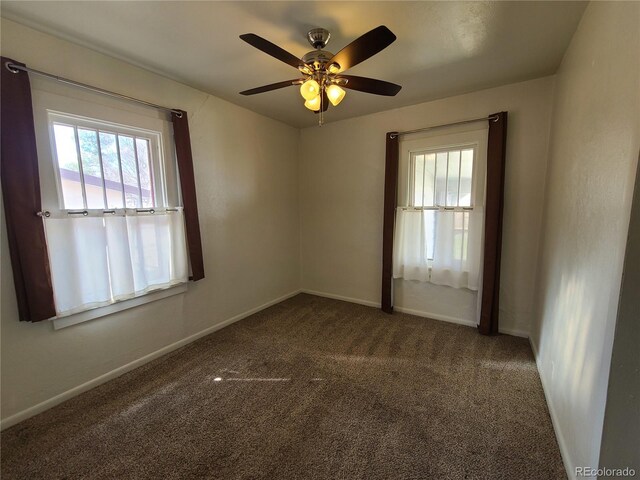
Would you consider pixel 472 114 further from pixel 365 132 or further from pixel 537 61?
pixel 365 132

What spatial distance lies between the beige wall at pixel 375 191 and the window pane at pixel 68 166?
2409 millimetres

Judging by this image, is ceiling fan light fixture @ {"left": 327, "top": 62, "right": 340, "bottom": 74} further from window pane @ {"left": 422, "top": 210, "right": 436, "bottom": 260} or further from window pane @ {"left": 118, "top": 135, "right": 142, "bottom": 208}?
window pane @ {"left": 422, "top": 210, "right": 436, "bottom": 260}

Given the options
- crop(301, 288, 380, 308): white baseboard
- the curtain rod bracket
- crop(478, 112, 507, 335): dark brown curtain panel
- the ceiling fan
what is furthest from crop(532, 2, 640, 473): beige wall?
the curtain rod bracket

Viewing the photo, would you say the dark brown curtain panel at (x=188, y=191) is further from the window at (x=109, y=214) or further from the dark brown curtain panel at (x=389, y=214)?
the dark brown curtain panel at (x=389, y=214)

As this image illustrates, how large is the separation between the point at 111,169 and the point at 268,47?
1557 mm

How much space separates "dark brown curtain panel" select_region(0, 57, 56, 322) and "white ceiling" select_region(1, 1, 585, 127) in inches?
19.2

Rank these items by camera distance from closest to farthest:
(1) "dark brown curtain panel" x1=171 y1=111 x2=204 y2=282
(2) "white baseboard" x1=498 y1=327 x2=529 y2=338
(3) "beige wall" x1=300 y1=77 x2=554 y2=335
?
(1) "dark brown curtain panel" x1=171 y1=111 x2=204 y2=282, (3) "beige wall" x1=300 y1=77 x2=554 y2=335, (2) "white baseboard" x1=498 y1=327 x2=529 y2=338

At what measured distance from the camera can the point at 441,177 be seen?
9.69 ft

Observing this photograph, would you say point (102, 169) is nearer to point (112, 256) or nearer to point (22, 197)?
point (22, 197)

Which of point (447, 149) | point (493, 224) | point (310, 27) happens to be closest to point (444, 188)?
point (447, 149)

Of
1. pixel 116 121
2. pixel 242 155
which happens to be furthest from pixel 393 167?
pixel 116 121

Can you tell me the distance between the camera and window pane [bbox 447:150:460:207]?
9.39 ft

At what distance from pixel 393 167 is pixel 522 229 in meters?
1.44
